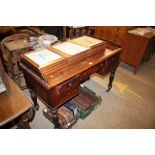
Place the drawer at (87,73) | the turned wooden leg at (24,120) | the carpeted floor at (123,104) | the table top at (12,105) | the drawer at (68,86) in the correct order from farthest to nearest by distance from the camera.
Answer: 1. the carpeted floor at (123,104)
2. the drawer at (87,73)
3. the drawer at (68,86)
4. the turned wooden leg at (24,120)
5. the table top at (12,105)

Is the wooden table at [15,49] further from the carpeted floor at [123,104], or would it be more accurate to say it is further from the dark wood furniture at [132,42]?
the dark wood furniture at [132,42]

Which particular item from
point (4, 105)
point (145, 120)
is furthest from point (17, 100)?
point (145, 120)

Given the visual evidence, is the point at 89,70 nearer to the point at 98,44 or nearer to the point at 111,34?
the point at 98,44

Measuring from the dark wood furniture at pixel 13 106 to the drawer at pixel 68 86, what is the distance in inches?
12.9

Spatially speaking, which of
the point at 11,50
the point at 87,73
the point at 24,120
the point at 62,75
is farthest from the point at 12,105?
the point at 11,50

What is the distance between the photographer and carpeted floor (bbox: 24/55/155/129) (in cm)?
209

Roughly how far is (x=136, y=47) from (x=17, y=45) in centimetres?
235

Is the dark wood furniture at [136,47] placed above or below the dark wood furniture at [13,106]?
below

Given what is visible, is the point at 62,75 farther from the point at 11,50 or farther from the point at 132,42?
the point at 132,42

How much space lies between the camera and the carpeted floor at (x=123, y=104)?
2.09m

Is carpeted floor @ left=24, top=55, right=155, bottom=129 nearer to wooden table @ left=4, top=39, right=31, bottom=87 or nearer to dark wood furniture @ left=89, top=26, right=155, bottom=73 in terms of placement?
dark wood furniture @ left=89, top=26, right=155, bottom=73

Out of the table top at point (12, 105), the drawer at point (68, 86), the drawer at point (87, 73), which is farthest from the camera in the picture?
the drawer at point (87, 73)

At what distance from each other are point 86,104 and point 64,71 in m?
0.86

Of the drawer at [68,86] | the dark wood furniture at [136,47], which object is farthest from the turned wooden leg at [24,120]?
the dark wood furniture at [136,47]
